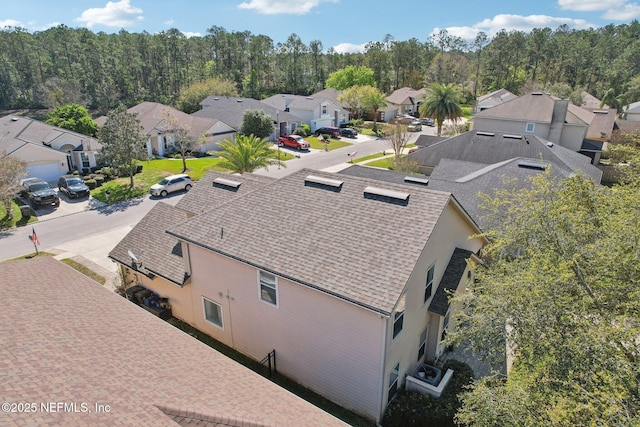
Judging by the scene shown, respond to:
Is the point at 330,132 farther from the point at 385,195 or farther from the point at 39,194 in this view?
the point at 385,195

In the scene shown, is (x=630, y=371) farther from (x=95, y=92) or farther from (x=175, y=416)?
(x=95, y=92)

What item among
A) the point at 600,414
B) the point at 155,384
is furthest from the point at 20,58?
the point at 600,414

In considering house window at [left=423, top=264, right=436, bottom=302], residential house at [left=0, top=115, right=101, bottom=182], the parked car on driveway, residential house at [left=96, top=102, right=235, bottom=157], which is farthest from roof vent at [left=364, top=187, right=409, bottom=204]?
residential house at [left=96, top=102, right=235, bottom=157]

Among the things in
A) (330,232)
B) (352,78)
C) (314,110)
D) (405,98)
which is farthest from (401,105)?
(330,232)

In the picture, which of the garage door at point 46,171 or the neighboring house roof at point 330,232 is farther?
the garage door at point 46,171

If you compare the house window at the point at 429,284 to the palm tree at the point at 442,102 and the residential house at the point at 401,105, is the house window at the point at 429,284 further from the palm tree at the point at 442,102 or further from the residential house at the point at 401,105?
the residential house at the point at 401,105

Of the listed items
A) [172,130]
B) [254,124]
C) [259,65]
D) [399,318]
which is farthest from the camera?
[259,65]

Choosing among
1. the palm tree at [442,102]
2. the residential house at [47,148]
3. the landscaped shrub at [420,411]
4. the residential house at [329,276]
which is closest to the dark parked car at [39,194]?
the residential house at [47,148]
